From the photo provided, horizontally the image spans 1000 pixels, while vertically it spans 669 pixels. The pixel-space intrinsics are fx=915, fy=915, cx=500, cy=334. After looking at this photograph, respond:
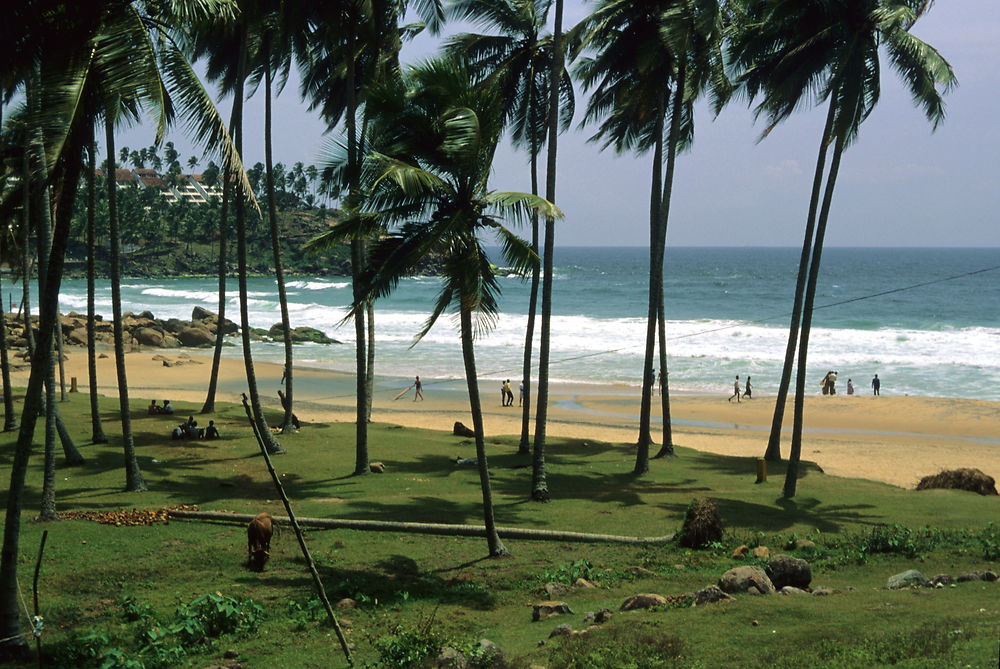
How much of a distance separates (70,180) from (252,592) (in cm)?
528

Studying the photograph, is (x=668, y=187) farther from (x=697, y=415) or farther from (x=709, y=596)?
(x=697, y=415)

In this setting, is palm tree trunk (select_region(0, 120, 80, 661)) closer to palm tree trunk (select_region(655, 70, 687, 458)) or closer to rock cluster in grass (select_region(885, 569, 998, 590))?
rock cluster in grass (select_region(885, 569, 998, 590))

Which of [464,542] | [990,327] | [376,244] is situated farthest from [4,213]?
[990,327]

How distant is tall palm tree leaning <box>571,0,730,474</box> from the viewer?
1859 cm

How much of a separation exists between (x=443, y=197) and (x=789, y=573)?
6.82 meters

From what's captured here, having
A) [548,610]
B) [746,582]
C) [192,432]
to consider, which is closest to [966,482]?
[746,582]

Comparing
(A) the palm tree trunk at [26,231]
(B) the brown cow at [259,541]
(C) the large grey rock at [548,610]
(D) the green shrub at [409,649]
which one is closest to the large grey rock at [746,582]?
(C) the large grey rock at [548,610]

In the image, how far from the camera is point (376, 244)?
1325 cm

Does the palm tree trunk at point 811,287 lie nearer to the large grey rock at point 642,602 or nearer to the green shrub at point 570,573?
the green shrub at point 570,573

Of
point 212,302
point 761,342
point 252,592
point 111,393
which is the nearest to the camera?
point 252,592

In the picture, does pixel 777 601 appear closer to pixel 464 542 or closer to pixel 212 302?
pixel 464 542

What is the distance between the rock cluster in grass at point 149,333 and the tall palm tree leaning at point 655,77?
37.8 m

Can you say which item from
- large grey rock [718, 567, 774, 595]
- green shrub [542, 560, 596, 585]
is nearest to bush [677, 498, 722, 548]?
green shrub [542, 560, 596, 585]

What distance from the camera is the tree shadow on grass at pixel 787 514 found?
51.5ft
